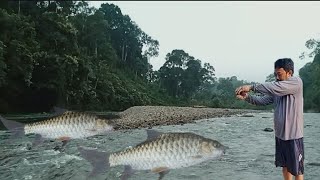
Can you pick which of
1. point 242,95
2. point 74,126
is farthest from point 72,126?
point 242,95

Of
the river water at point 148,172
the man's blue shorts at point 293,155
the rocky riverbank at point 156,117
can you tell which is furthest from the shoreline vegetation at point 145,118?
the man's blue shorts at point 293,155

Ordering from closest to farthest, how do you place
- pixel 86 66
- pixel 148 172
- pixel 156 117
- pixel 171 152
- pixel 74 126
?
pixel 171 152 < pixel 74 126 < pixel 148 172 < pixel 156 117 < pixel 86 66

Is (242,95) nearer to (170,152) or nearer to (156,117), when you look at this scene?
(170,152)

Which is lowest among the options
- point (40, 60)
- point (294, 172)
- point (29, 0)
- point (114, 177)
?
point (114, 177)

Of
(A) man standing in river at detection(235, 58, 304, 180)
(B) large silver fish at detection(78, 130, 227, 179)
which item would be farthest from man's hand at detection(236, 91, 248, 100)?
(B) large silver fish at detection(78, 130, 227, 179)

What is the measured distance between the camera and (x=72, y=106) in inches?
2002

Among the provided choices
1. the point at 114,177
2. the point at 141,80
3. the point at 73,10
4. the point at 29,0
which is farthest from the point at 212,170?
the point at 141,80

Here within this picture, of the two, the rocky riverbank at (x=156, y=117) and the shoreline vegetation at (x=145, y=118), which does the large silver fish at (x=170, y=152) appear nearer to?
the shoreline vegetation at (x=145, y=118)

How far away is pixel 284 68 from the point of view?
596cm

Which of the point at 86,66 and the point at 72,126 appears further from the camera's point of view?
the point at 86,66

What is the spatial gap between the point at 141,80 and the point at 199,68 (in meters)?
22.2

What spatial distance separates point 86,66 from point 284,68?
154 ft

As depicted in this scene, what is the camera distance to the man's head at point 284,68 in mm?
5961

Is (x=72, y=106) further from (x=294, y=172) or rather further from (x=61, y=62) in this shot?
(x=294, y=172)
